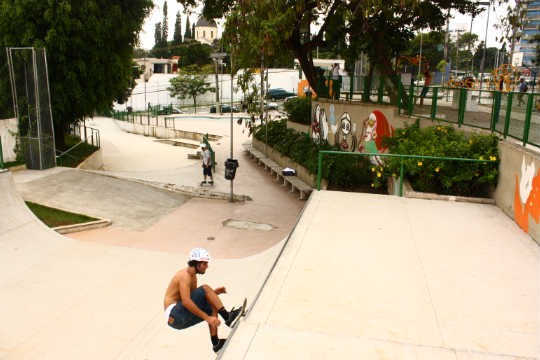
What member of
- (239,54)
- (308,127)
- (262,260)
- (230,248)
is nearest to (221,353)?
(262,260)

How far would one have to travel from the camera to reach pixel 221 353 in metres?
4.54

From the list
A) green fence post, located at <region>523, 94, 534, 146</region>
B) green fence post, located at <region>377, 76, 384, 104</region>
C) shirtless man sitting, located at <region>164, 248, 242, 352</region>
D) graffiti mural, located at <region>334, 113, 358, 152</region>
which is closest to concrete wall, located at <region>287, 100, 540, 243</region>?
green fence post, located at <region>523, 94, 534, 146</region>

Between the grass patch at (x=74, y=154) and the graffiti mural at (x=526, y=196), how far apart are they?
57.1 feet

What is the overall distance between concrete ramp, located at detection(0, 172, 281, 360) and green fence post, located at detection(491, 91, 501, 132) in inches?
222

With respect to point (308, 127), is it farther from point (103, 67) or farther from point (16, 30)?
point (16, 30)

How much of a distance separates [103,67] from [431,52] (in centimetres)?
5163

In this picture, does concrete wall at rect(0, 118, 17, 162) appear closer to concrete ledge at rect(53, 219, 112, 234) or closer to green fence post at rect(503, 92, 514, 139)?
concrete ledge at rect(53, 219, 112, 234)

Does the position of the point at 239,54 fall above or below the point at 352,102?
above

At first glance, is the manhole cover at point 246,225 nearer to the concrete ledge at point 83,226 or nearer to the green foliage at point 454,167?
the concrete ledge at point 83,226

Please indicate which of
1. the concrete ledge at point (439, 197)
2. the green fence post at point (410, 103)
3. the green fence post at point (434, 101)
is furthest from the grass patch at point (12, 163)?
the green fence post at point (434, 101)

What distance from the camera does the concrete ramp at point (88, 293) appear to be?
6.92 meters

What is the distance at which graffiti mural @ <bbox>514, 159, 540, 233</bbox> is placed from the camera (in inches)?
306

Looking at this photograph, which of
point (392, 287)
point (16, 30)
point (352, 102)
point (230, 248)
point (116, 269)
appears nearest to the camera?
point (392, 287)

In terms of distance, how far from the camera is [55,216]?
12.9 metres
